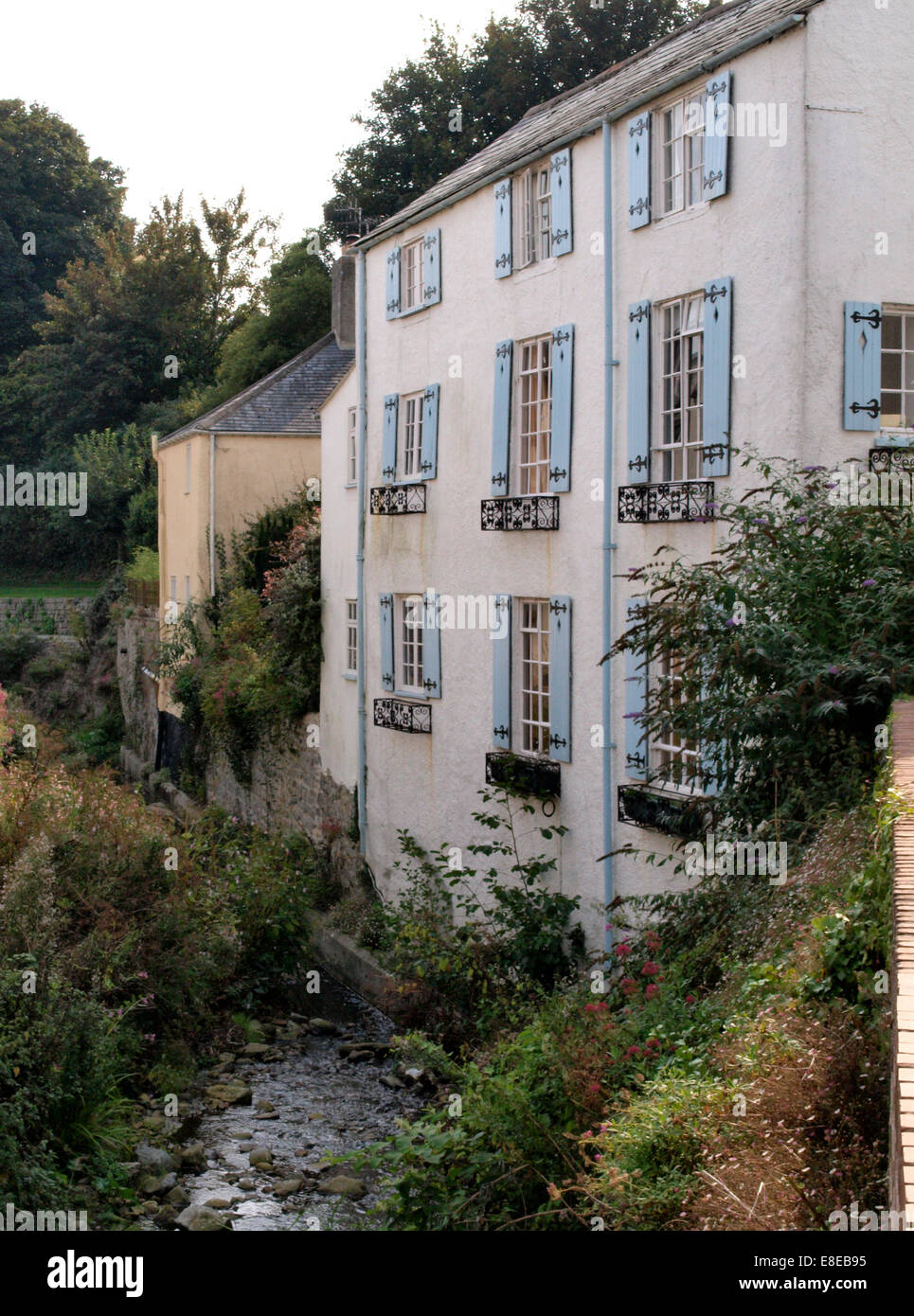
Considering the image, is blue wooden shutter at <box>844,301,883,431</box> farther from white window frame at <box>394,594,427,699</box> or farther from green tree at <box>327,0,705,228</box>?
green tree at <box>327,0,705,228</box>

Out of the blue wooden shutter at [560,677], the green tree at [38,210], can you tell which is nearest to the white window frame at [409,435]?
the blue wooden shutter at [560,677]

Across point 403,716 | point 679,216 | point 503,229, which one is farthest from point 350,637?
point 679,216

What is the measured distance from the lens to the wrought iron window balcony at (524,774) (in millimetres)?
12875

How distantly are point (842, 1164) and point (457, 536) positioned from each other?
11064mm

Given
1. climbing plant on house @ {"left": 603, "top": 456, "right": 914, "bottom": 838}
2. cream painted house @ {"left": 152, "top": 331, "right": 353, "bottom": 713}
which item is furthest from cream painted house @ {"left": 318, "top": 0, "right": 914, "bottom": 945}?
cream painted house @ {"left": 152, "top": 331, "right": 353, "bottom": 713}

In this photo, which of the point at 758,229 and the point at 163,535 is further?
the point at 163,535

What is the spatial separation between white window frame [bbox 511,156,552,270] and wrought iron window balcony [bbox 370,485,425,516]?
3.12m

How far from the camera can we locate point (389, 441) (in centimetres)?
1669

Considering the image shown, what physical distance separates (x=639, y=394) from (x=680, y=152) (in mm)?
1977

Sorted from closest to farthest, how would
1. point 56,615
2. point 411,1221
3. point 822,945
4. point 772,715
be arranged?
point 822,945, point 411,1221, point 772,715, point 56,615

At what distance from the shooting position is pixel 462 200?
1488cm

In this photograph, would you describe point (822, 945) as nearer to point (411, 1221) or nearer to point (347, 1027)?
point (411, 1221)
